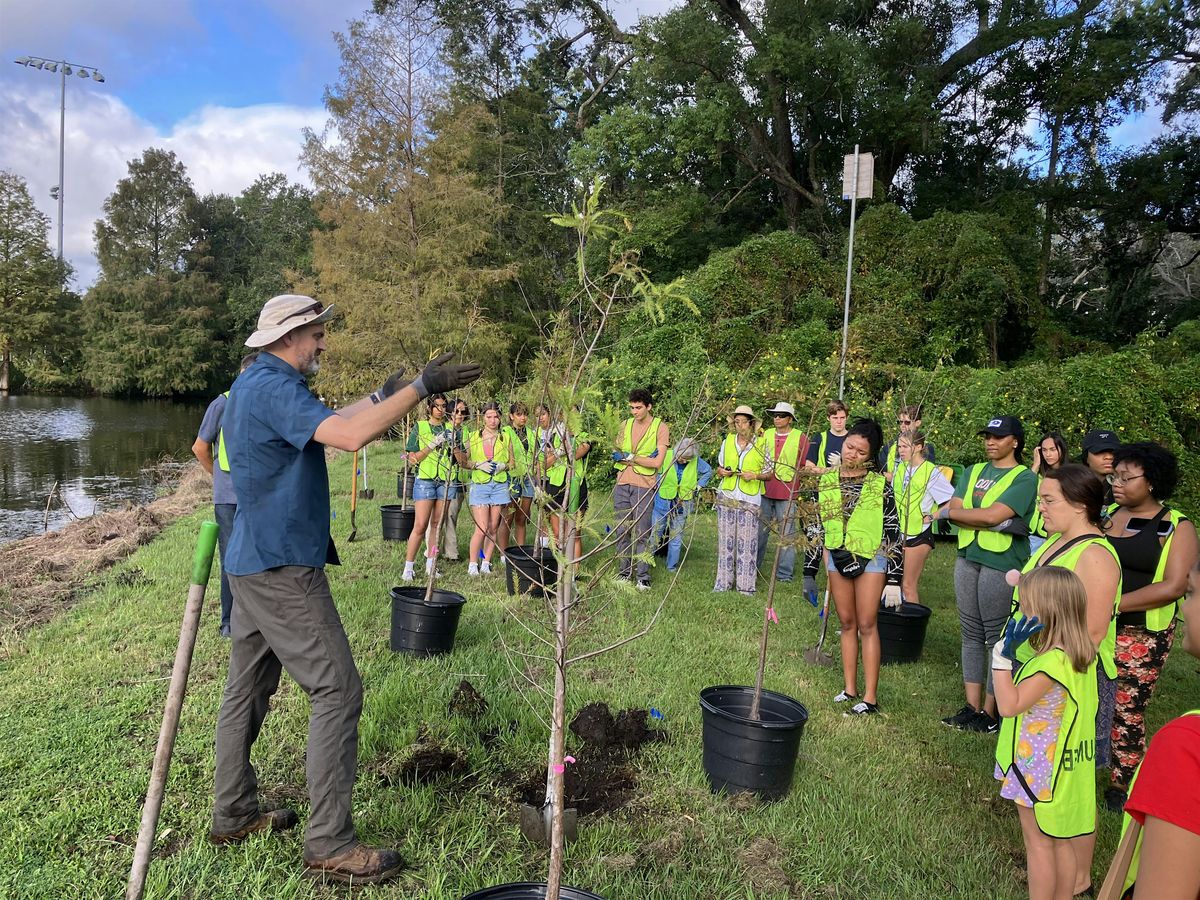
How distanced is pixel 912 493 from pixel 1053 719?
3911 millimetres

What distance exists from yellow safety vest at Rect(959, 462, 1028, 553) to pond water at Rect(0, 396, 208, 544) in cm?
1374

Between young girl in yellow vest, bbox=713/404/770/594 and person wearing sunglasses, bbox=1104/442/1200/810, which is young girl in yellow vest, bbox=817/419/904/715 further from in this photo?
young girl in yellow vest, bbox=713/404/770/594

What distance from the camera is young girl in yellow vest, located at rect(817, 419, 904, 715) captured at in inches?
182

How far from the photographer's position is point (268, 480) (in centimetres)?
288

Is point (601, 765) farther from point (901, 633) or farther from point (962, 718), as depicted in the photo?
point (901, 633)

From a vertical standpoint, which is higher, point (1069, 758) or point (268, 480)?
point (268, 480)

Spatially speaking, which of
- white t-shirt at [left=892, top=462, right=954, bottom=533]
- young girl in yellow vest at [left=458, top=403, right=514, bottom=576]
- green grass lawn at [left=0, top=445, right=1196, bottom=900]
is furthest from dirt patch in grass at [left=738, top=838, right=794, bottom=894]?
young girl in yellow vest at [left=458, top=403, right=514, bottom=576]

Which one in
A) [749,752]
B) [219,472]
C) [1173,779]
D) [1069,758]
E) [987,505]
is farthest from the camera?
[219,472]

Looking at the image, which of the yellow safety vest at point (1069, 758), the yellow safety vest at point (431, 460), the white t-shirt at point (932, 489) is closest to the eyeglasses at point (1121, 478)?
the yellow safety vest at point (1069, 758)

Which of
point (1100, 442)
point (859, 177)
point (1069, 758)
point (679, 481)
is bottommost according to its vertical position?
point (1069, 758)

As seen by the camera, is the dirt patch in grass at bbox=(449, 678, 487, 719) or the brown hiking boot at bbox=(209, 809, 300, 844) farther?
the dirt patch in grass at bbox=(449, 678, 487, 719)

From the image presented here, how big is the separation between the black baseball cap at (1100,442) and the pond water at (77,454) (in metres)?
14.5

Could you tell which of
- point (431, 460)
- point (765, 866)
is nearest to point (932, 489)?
point (765, 866)

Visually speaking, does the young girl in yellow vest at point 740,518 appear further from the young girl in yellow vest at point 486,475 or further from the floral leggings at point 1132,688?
the floral leggings at point 1132,688
